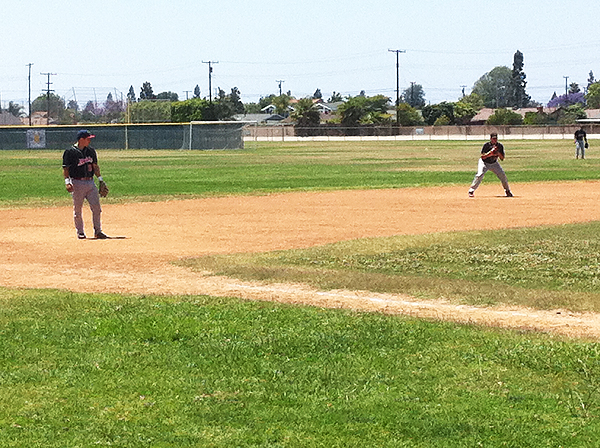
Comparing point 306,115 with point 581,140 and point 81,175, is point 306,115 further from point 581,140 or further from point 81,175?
point 81,175

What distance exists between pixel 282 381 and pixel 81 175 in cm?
1160

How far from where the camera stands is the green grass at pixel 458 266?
1215 centimetres

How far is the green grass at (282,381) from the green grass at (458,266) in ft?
7.09

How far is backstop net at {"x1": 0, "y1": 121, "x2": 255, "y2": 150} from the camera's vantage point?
251ft

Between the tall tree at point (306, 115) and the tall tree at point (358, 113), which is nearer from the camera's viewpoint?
the tall tree at point (358, 113)

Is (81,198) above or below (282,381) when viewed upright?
above

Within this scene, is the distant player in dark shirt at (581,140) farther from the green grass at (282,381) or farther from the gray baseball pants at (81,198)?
the green grass at (282,381)

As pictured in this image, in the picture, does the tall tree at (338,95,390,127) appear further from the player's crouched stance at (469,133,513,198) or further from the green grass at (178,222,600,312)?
the green grass at (178,222,600,312)

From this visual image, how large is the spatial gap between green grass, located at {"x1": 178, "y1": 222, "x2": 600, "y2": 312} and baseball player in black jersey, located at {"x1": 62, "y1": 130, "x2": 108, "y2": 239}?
12.5 feet

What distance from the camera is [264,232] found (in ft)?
64.0

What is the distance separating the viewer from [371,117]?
153500 mm

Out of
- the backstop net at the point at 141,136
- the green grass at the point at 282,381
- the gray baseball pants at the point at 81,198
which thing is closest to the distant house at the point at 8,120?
the backstop net at the point at 141,136

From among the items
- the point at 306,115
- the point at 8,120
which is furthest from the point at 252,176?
the point at 8,120

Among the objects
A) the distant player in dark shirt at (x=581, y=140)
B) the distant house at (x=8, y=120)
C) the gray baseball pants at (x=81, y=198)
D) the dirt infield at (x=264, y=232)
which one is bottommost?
the dirt infield at (x=264, y=232)
